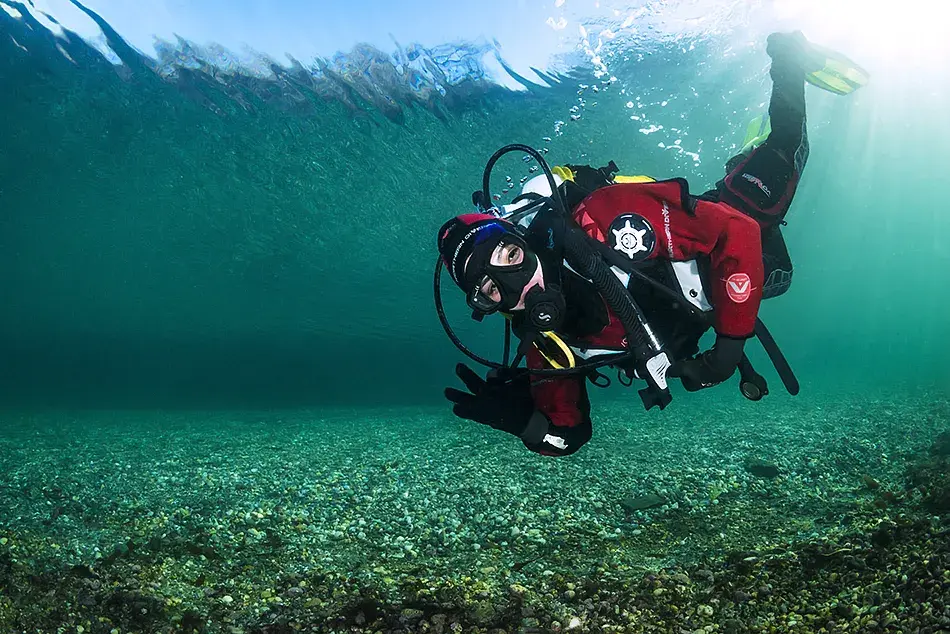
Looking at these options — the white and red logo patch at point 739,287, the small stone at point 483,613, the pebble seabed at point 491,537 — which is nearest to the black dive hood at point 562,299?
the white and red logo patch at point 739,287

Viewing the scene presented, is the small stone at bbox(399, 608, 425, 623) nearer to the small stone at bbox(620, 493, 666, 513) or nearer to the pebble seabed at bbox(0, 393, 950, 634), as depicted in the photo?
the pebble seabed at bbox(0, 393, 950, 634)

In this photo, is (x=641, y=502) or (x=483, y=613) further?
(x=641, y=502)

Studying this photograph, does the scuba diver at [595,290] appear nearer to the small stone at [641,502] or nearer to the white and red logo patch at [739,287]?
the white and red logo patch at [739,287]

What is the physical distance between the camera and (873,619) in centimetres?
301

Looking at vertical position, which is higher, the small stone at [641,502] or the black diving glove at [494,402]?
the black diving glove at [494,402]

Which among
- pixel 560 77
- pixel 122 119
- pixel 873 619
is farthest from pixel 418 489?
pixel 122 119

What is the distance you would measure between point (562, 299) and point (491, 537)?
3.74 meters

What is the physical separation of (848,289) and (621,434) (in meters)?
103

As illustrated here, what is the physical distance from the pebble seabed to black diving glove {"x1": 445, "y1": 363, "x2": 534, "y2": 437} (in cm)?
150

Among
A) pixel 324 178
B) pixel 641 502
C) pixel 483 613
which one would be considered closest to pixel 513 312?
pixel 483 613

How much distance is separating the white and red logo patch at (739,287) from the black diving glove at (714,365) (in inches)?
12.8

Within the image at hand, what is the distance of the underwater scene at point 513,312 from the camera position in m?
3.90

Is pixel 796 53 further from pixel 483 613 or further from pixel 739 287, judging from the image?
pixel 483 613

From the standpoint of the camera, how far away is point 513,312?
4.04m
